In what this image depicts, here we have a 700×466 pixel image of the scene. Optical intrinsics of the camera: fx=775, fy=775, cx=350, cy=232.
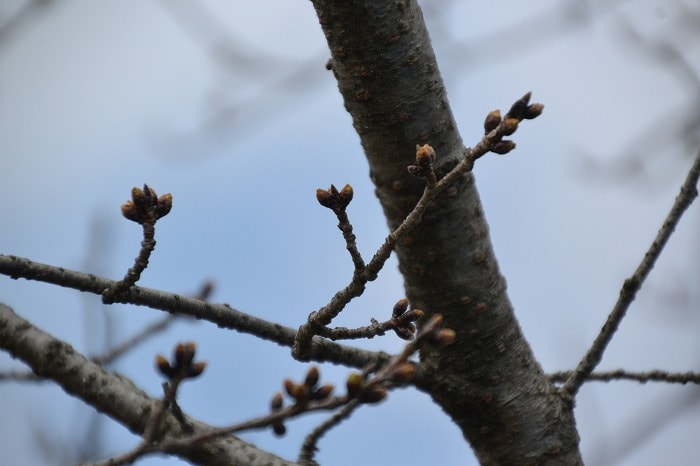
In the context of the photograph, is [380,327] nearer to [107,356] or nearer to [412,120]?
[412,120]

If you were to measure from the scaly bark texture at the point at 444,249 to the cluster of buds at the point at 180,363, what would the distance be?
919 mm

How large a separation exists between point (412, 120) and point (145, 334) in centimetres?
140

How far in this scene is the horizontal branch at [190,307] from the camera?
176cm

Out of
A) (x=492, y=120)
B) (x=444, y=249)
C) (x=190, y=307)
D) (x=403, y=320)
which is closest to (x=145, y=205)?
(x=190, y=307)

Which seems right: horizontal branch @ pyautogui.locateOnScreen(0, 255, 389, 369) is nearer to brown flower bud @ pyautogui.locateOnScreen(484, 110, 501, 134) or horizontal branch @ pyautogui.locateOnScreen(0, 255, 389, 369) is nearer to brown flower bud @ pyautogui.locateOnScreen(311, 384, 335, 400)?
brown flower bud @ pyautogui.locateOnScreen(311, 384, 335, 400)

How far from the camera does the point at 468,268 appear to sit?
228 centimetres

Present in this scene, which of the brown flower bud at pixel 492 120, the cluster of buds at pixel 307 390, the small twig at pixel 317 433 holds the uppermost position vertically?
the brown flower bud at pixel 492 120

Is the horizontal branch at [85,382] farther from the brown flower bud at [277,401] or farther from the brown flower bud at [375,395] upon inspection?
the brown flower bud at [375,395]

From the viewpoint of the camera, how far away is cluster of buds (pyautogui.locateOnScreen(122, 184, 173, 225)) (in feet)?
5.67

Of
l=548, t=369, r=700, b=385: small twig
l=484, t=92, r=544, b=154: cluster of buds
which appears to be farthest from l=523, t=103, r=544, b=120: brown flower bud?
l=548, t=369, r=700, b=385: small twig

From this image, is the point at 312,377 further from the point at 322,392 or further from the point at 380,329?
the point at 380,329

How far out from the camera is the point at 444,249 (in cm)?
225

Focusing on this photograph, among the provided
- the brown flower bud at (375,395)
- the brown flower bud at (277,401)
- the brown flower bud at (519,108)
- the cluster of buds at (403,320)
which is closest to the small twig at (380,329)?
the cluster of buds at (403,320)

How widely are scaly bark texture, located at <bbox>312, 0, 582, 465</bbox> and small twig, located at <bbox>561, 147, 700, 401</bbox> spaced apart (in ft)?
0.85
